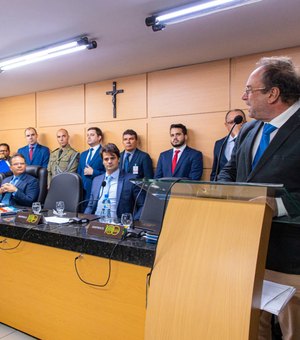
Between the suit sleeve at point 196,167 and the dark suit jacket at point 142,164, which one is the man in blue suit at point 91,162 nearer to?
the dark suit jacket at point 142,164

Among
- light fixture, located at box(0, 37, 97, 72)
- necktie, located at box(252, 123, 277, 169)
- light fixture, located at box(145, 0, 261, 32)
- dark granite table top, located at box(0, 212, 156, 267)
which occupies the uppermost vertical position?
light fixture, located at box(145, 0, 261, 32)

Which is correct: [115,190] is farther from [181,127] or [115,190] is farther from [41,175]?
[181,127]

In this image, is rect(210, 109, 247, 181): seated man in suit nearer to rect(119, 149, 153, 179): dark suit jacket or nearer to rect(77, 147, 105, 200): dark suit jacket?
rect(119, 149, 153, 179): dark suit jacket

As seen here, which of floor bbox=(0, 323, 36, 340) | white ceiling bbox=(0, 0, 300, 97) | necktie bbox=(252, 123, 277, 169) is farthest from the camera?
white ceiling bbox=(0, 0, 300, 97)

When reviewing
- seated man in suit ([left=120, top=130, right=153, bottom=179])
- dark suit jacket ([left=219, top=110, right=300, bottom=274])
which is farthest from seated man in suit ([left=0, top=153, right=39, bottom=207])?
dark suit jacket ([left=219, top=110, right=300, bottom=274])

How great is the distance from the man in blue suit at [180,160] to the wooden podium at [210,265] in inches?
109

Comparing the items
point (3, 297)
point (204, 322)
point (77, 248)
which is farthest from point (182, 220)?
point (3, 297)

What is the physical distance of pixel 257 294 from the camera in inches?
33.7

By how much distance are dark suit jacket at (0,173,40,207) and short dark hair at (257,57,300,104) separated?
2381 mm

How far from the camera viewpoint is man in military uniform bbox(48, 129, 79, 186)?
4742mm

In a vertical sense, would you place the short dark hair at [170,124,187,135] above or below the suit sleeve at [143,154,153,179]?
above

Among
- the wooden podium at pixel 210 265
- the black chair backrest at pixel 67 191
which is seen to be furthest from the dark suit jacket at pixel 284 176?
the black chair backrest at pixel 67 191

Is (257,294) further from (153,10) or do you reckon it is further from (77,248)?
(153,10)

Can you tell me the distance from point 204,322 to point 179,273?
0.48 feet
